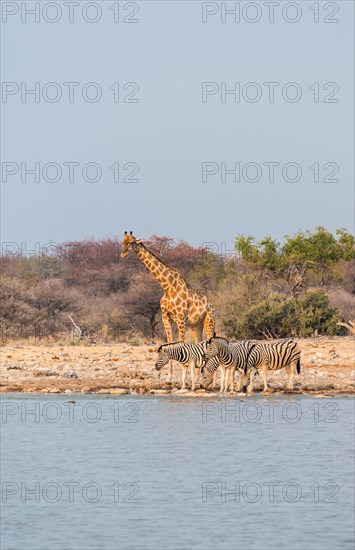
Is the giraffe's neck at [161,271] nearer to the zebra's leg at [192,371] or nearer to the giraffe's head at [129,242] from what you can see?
the giraffe's head at [129,242]

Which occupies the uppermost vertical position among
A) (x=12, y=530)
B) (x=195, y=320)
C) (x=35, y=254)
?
(x=35, y=254)

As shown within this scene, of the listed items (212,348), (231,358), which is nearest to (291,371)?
(231,358)

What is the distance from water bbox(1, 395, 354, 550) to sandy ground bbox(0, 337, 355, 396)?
1102 mm

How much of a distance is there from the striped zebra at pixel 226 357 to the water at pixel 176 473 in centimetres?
80

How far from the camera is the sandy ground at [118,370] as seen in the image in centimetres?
2145

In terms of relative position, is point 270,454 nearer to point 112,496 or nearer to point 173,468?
point 173,468

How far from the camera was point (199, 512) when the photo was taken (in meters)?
12.0

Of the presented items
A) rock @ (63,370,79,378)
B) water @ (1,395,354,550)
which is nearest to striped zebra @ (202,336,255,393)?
water @ (1,395,354,550)

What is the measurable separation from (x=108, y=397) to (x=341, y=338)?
877 centimetres

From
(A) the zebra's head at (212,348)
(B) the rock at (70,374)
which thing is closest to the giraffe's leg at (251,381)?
(A) the zebra's head at (212,348)

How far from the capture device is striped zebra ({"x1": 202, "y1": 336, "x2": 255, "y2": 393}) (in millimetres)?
20219

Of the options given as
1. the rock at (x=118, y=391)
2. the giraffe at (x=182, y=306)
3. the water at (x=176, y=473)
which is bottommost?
the water at (x=176, y=473)

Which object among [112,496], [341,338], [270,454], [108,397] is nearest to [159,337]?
[341,338]

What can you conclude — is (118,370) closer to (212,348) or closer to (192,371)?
(192,371)
